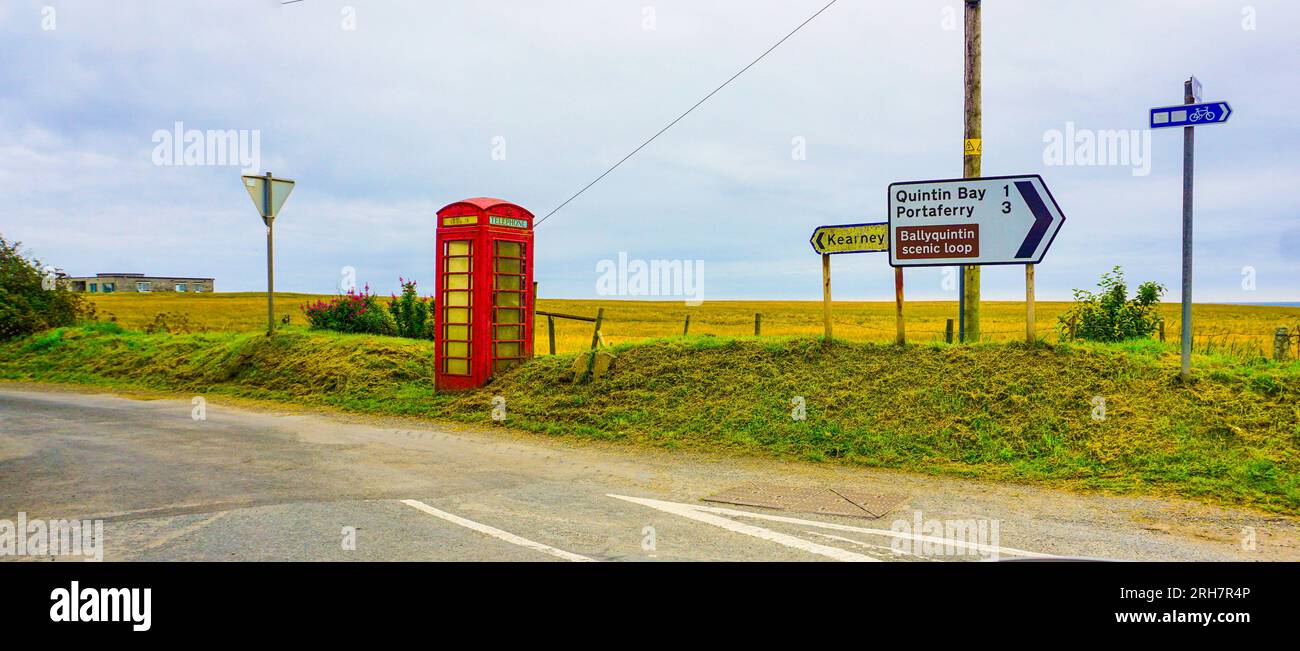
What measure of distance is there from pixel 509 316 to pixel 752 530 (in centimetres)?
948

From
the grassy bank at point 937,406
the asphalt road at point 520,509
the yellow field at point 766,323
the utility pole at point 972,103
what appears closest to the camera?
the asphalt road at point 520,509

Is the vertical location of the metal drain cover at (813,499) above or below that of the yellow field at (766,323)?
below

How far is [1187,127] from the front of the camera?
9586 mm

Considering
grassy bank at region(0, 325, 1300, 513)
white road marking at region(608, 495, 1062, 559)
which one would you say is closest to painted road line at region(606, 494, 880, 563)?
white road marking at region(608, 495, 1062, 559)

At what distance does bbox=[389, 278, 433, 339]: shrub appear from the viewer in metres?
20.4

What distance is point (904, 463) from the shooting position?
29.6 ft

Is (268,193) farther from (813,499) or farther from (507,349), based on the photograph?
(813,499)

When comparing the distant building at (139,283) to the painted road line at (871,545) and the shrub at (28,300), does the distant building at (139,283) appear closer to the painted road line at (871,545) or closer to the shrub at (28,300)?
the shrub at (28,300)

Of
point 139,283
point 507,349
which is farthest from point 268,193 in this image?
point 139,283

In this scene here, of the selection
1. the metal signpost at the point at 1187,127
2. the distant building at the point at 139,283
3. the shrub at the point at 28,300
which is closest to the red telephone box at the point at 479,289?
the metal signpost at the point at 1187,127

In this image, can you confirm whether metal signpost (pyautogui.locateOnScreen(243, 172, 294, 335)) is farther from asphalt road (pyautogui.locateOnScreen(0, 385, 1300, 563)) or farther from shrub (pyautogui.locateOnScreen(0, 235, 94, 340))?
shrub (pyautogui.locateOnScreen(0, 235, 94, 340))

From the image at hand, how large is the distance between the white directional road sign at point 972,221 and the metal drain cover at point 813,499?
5.50m

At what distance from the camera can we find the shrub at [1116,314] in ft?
45.5

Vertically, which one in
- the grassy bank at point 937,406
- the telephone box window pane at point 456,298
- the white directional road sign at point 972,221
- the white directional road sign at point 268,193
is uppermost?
the white directional road sign at point 268,193
